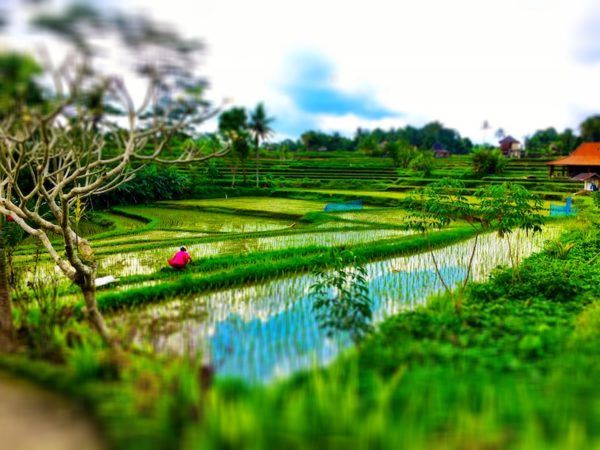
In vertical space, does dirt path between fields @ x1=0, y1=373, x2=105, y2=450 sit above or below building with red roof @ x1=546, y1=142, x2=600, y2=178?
below

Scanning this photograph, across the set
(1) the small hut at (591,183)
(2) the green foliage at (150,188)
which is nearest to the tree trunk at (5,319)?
(2) the green foliage at (150,188)

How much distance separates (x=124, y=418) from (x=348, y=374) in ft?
5.93

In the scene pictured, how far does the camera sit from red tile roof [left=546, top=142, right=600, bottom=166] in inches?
1077

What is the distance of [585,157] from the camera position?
28328 millimetres

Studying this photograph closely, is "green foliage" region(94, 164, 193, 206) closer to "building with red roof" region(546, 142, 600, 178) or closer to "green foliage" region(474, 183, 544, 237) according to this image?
"green foliage" region(474, 183, 544, 237)

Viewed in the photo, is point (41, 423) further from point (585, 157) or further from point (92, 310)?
point (585, 157)

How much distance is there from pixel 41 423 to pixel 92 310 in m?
1.64

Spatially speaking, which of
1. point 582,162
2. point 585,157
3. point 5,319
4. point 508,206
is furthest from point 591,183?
point 5,319

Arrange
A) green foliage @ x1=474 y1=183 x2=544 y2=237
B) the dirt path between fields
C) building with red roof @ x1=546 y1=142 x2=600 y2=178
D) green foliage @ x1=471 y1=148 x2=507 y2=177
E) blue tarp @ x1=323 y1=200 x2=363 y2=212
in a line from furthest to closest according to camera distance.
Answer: green foliage @ x1=471 y1=148 x2=507 y2=177 → building with red roof @ x1=546 y1=142 x2=600 y2=178 → blue tarp @ x1=323 y1=200 x2=363 y2=212 → green foliage @ x1=474 y1=183 x2=544 y2=237 → the dirt path between fields

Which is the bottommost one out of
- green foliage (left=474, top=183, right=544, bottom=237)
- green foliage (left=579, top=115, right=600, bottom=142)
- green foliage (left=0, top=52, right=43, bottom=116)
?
green foliage (left=474, top=183, right=544, bottom=237)

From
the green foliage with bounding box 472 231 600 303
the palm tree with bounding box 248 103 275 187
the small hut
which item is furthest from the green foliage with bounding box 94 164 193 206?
the small hut

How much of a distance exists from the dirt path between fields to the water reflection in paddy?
3.61 ft

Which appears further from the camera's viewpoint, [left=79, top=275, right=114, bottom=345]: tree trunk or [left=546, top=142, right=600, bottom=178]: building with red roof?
[left=546, top=142, right=600, bottom=178]: building with red roof

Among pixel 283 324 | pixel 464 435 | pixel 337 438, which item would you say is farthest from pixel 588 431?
pixel 283 324
